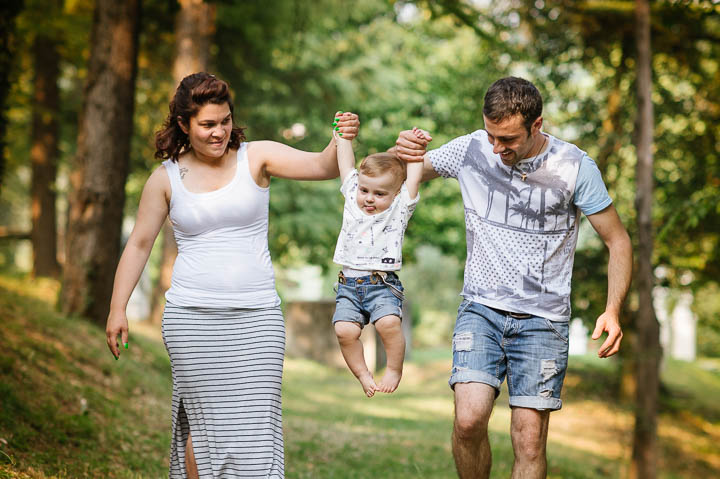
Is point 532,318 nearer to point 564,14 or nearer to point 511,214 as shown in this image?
point 511,214

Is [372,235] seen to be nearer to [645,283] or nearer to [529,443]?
[529,443]

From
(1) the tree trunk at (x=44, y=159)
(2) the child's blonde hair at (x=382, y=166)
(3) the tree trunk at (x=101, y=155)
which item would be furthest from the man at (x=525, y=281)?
(1) the tree trunk at (x=44, y=159)

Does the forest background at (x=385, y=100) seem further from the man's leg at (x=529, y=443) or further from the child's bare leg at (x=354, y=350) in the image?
the man's leg at (x=529, y=443)

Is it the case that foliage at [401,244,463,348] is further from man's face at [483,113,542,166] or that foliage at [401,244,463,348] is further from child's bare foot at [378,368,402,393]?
man's face at [483,113,542,166]

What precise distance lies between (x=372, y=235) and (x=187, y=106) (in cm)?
113

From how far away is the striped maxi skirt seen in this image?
3875mm

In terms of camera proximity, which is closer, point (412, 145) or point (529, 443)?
point (529, 443)

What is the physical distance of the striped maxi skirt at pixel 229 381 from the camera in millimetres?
3875

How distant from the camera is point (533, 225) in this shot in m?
4.05

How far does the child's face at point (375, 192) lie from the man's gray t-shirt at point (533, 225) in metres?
0.49

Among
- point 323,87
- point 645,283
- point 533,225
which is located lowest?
point 645,283

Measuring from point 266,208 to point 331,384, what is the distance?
1483 cm

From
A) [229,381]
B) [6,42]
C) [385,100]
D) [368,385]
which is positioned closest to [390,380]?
[368,385]

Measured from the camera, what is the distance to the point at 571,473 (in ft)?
31.9
